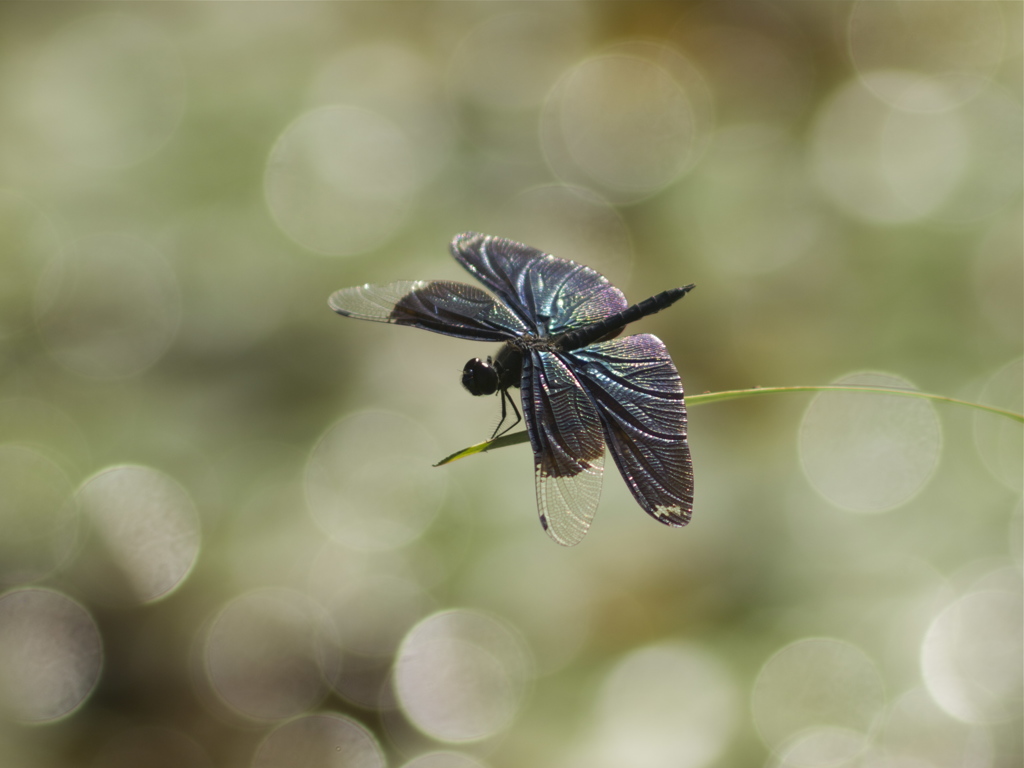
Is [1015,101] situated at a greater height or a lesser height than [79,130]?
greater

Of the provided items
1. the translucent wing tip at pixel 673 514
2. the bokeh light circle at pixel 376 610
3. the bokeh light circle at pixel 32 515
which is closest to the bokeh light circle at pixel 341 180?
the bokeh light circle at pixel 32 515

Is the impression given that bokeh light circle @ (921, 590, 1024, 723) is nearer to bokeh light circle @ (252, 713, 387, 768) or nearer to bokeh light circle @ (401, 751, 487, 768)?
bokeh light circle @ (401, 751, 487, 768)

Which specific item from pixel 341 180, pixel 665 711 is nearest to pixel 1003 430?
pixel 665 711

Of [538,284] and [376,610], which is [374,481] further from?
[538,284]

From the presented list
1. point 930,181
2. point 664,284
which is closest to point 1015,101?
point 930,181

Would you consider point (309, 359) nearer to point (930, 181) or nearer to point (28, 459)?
point (28, 459)

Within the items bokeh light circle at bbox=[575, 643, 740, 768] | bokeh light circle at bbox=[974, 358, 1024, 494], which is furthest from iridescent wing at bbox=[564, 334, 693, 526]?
bokeh light circle at bbox=[974, 358, 1024, 494]
